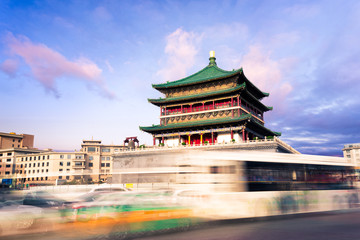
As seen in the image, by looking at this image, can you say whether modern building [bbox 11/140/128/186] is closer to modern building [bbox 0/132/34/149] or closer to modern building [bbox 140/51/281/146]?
modern building [bbox 0/132/34/149]

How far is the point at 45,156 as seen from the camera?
226 feet

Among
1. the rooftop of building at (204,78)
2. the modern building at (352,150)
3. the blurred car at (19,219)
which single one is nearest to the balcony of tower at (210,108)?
the rooftop of building at (204,78)

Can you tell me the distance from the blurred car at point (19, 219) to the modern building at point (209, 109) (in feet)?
95.2

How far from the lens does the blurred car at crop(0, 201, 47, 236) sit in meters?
8.29

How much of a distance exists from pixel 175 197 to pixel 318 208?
774 centimetres

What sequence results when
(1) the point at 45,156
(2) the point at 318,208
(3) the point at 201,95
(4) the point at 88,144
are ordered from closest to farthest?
1. (2) the point at 318,208
2. (3) the point at 201,95
3. (1) the point at 45,156
4. (4) the point at 88,144

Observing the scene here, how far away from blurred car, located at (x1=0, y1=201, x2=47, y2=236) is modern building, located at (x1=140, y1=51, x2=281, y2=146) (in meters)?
29.0

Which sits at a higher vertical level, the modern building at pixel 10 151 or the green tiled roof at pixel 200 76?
the green tiled roof at pixel 200 76

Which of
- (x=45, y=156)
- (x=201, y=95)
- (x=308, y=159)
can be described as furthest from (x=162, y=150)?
(x=45, y=156)

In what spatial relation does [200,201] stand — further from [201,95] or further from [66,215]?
[201,95]

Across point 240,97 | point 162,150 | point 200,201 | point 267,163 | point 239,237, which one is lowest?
point 239,237

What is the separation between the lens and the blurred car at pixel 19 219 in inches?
326

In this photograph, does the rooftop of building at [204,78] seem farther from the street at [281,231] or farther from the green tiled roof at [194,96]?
the street at [281,231]

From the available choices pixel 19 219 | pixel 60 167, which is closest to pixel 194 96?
pixel 19 219
